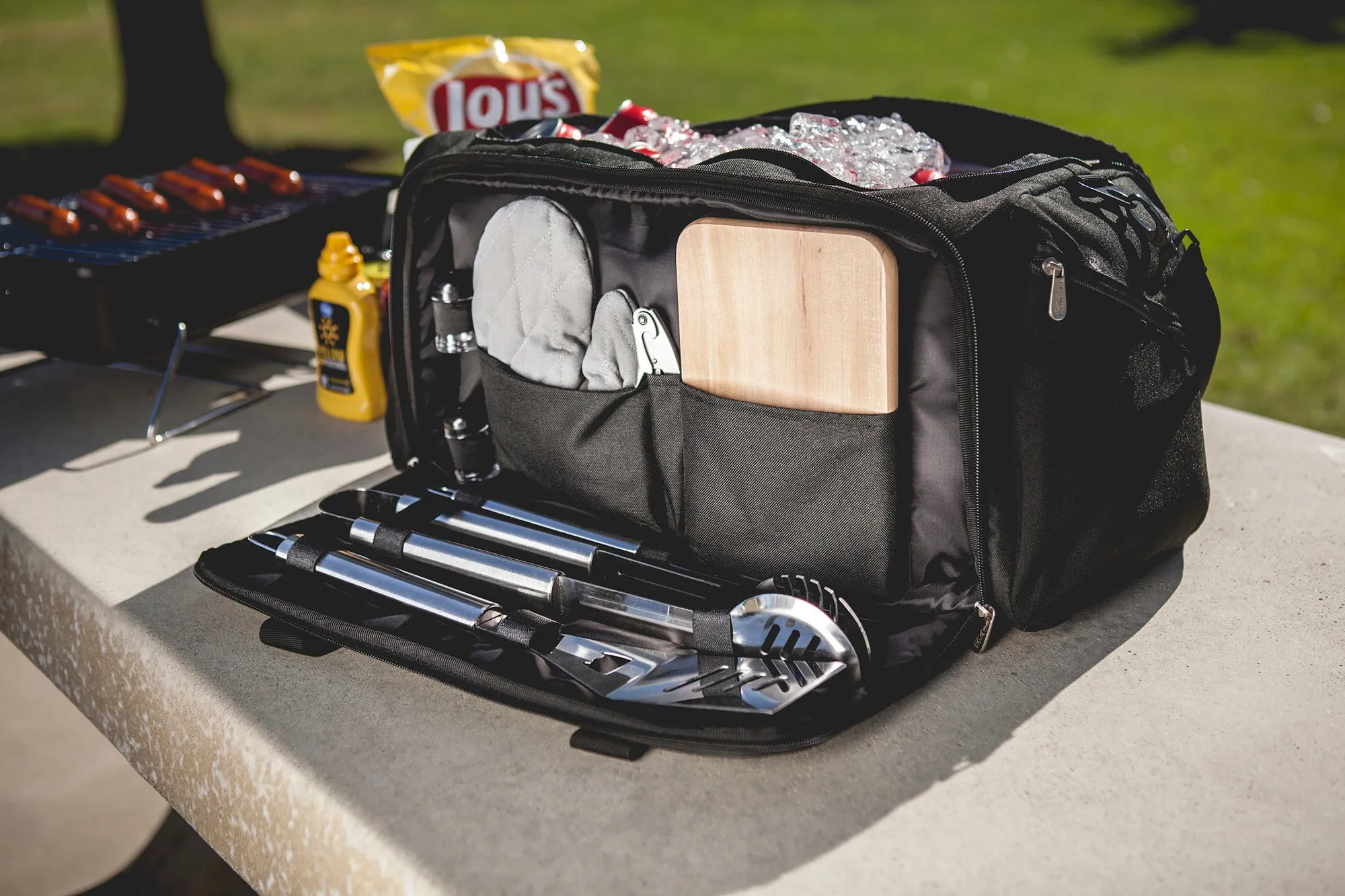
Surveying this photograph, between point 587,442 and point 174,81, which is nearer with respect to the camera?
point 587,442

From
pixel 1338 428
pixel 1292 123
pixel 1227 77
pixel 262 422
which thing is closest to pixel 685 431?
pixel 262 422

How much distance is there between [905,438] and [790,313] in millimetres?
181

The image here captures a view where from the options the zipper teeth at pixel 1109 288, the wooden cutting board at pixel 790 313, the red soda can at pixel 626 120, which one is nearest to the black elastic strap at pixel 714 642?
the wooden cutting board at pixel 790 313

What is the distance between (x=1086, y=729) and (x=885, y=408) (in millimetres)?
376

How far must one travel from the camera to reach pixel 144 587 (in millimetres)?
1380

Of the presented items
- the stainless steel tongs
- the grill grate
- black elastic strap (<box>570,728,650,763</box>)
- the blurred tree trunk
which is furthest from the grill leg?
the blurred tree trunk

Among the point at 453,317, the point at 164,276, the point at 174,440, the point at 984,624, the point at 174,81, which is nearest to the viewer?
the point at 984,624

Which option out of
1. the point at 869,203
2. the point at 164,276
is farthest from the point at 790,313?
the point at 164,276

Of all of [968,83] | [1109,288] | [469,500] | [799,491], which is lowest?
[968,83]

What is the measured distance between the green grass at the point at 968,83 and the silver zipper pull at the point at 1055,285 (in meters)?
2.50

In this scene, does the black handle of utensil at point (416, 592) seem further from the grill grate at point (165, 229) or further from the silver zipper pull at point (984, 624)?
the grill grate at point (165, 229)

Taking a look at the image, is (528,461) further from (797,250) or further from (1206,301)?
(1206,301)

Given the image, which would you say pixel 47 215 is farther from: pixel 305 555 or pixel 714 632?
pixel 714 632

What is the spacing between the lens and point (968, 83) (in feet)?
24.5
